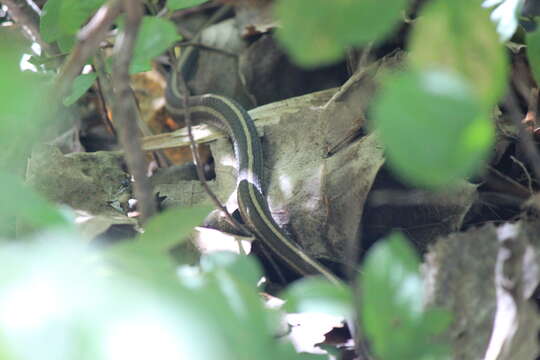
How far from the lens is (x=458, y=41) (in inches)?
24.8

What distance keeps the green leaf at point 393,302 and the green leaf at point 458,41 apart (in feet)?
0.72

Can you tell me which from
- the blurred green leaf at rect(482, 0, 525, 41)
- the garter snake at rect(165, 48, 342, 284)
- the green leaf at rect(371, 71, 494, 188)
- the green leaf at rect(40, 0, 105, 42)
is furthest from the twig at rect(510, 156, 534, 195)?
the green leaf at rect(371, 71, 494, 188)

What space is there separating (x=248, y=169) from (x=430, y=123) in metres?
1.91

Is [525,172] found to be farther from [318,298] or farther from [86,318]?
[86,318]

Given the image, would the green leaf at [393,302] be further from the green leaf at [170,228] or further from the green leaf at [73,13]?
the green leaf at [73,13]

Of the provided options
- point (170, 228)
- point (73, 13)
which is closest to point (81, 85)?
point (73, 13)

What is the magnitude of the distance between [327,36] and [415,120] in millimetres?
133

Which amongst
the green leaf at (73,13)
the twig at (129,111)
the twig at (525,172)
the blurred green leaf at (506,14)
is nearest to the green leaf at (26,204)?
the twig at (129,111)

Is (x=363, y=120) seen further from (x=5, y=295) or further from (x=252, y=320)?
(x=5, y=295)

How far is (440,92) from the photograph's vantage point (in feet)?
1.70

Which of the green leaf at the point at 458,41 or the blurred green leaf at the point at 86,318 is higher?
the green leaf at the point at 458,41

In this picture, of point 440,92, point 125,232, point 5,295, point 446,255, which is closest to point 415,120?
point 440,92

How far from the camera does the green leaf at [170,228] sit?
731mm

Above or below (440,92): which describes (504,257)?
below
